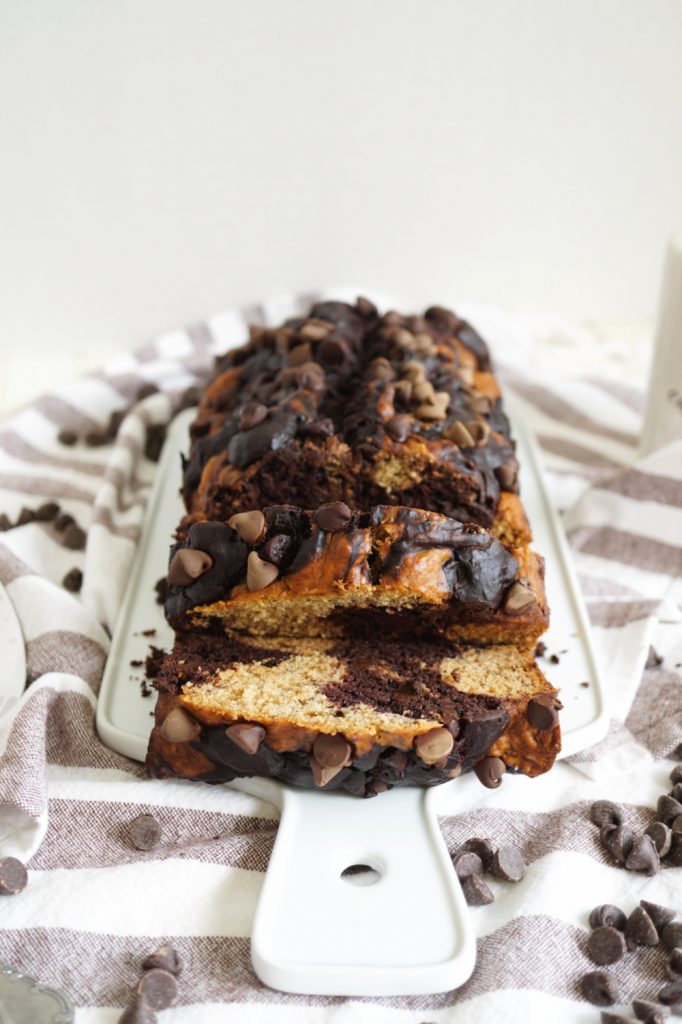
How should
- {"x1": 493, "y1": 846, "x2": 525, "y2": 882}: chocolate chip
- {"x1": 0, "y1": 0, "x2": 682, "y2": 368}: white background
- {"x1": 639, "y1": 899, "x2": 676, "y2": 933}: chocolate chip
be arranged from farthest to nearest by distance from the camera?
1. {"x1": 0, "y1": 0, "x2": 682, "y2": 368}: white background
2. {"x1": 493, "y1": 846, "x2": 525, "y2": 882}: chocolate chip
3. {"x1": 639, "y1": 899, "x2": 676, "y2": 933}: chocolate chip

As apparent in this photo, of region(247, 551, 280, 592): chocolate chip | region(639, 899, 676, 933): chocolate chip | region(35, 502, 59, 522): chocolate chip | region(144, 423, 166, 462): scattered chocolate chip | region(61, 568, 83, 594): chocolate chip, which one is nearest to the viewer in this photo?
region(639, 899, 676, 933): chocolate chip

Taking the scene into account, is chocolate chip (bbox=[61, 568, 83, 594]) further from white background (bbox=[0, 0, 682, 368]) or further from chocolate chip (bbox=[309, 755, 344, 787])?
white background (bbox=[0, 0, 682, 368])

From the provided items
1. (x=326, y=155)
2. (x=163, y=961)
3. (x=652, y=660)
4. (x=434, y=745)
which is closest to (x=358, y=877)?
(x=434, y=745)

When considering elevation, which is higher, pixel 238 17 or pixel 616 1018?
pixel 238 17

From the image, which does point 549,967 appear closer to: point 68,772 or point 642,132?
point 68,772

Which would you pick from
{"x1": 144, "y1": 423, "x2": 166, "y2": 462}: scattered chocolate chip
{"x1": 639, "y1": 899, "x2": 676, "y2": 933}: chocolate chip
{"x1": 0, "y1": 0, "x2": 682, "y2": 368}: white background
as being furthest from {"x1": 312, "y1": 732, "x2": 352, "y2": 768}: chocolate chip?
{"x1": 0, "y1": 0, "x2": 682, "y2": 368}: white background

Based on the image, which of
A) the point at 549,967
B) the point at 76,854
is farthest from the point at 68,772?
the point at 549,967

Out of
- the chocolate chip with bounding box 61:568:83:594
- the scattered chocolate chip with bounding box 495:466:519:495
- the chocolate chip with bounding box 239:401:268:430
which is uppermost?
the chocolate chip with bounding box 239:401:268:430
